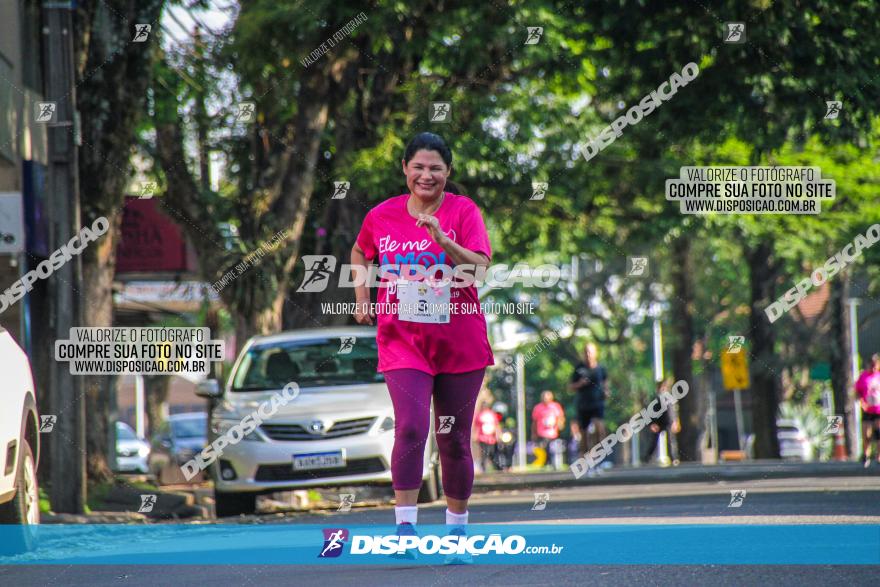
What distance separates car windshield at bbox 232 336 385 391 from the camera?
1432cm

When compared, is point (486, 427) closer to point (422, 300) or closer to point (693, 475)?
point (693, 475)

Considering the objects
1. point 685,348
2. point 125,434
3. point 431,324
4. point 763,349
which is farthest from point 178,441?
point 431,324

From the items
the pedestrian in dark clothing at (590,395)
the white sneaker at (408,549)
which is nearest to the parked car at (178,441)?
the pedestrian in dark clothing at (590,395)

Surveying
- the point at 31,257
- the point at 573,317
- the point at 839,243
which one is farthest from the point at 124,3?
the point at 573,317

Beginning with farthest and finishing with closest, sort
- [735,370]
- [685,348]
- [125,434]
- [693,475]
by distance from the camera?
1. [125,434]
2. [685,348]
3. [735,370]
4. [693,475]

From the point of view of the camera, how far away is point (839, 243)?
28.2m

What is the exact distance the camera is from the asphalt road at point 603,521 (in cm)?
655

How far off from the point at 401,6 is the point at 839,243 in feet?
39.8

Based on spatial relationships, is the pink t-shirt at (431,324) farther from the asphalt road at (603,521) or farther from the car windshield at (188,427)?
the car windshield at (188,427)

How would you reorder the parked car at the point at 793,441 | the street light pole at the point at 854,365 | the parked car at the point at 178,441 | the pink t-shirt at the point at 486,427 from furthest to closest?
the parked car at the point at 793,441
the street light pole at the point at 854,365
the pink t-shirt at the point at 486,427
the parked car at the point at 178,441

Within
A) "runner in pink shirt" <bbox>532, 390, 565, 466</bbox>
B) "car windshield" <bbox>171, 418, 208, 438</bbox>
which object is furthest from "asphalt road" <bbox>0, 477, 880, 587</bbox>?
"car windshield" <bbox>171, 418, 208, 438</bbox>

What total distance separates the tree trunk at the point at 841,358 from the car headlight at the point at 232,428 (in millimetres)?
22646

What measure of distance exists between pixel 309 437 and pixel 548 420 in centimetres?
1808

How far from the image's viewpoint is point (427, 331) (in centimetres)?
693
